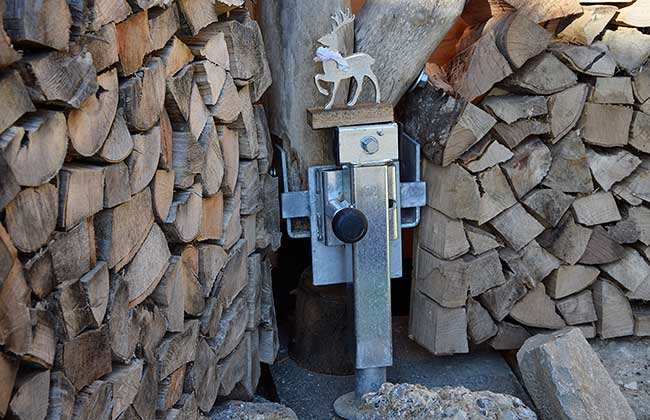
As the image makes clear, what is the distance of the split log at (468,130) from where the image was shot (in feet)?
8.92

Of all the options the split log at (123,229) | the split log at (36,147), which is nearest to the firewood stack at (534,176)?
the split log at (123,229)

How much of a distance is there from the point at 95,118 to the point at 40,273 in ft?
0.93

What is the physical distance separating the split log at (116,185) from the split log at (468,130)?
52.1 inches

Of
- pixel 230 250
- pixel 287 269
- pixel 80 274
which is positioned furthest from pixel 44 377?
pixel 287 269

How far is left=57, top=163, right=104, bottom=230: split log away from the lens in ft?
4.60

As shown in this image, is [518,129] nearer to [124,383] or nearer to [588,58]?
[588,58]

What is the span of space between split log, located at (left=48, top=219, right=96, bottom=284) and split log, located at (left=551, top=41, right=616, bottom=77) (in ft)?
5.61

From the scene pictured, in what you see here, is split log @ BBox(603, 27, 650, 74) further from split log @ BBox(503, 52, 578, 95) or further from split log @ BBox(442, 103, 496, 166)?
split log @ BBox(442, 103, 496, 166)

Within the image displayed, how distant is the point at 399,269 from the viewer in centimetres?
293

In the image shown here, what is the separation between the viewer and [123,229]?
1.66 meters

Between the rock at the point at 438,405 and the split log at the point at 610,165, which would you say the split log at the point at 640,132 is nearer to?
the split log at the point at 610,165

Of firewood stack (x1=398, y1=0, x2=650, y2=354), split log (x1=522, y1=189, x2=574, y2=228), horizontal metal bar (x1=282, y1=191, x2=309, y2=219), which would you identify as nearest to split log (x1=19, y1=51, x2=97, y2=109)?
horizontal metal bar (x1=282, y1=191, x2=309, y2=219)

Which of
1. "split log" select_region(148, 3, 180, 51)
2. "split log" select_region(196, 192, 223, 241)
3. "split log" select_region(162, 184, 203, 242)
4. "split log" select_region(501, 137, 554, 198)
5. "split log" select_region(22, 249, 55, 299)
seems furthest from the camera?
"split log" select_region(501, 137, 554, 198)

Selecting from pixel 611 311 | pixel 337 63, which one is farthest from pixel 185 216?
pixel 611 311
